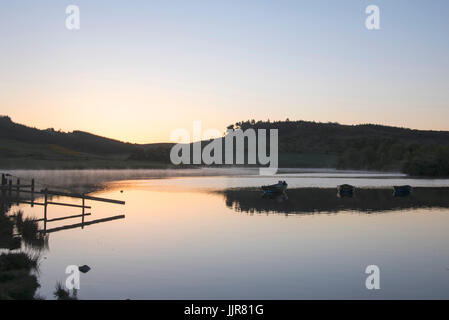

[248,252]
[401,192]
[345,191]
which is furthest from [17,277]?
[401,192]

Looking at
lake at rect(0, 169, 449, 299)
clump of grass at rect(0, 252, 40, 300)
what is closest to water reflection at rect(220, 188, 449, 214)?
lake at rect(0, 169, 449, 299)

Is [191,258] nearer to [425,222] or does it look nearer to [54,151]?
[425,222]

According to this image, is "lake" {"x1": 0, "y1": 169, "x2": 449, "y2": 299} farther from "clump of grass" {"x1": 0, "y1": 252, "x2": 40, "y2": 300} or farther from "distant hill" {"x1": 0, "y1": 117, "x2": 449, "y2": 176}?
"distant hill" {"x1": 0, "y1": 117, "x2": 449, "y2": 176}

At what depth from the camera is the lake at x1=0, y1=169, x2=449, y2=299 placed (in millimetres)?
16281

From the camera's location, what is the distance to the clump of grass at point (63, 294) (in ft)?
46.9

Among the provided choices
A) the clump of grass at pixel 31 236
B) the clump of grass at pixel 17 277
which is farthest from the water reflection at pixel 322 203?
the clump of grass at pixel 17 277

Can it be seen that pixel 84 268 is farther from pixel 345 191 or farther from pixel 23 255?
pixel 345 191

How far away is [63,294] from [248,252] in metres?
9.96

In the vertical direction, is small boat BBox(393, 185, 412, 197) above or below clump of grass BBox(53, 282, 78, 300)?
above

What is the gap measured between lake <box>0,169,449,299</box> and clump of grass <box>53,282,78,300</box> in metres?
0.25

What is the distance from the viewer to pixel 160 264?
1992 cm
